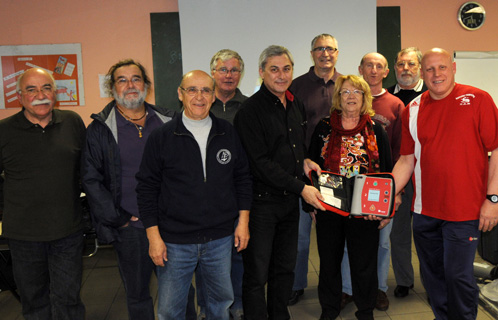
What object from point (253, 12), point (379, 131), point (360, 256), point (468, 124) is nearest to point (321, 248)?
point (360, 256)

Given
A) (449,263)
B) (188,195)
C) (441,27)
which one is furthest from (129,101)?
(441,27)

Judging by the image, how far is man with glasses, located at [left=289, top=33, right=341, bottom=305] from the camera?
2712mm

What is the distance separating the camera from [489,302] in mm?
2711

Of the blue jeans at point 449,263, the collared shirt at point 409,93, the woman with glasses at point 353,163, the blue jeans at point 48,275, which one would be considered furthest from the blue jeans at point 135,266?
the collared shirt at point 409,93

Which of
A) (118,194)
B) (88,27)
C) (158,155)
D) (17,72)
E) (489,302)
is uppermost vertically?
(88,27)

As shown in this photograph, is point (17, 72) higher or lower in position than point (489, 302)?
higher

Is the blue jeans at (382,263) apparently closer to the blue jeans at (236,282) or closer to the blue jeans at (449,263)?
the blue jeans at (449,263)

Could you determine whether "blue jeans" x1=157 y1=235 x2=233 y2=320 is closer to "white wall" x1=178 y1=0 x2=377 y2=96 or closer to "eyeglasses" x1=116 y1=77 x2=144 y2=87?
"eyeglasses" x1=116 y1=77 x2=144 y2=87

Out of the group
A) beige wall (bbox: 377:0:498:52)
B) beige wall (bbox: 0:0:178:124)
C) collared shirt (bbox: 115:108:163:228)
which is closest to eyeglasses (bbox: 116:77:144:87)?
collared shirt (bbox: 115:108:163:228)

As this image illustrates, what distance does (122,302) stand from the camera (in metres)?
3.02

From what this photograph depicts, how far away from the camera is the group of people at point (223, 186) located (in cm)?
185

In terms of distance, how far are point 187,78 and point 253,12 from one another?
124 inches

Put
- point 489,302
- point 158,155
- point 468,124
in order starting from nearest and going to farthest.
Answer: point 158,155
point 468,124
point 489,302

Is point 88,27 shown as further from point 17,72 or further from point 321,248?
point 321,248
